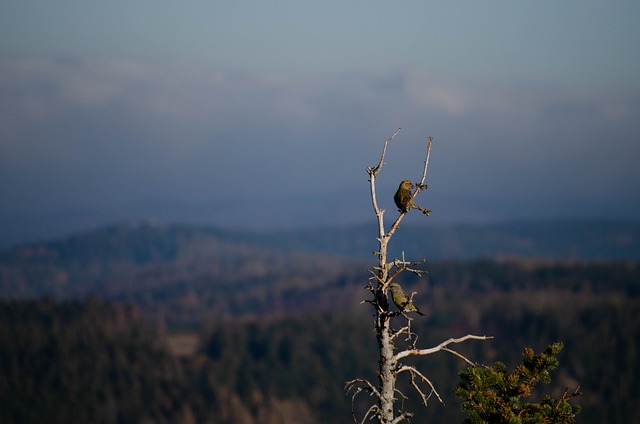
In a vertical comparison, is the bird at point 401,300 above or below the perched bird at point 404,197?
below

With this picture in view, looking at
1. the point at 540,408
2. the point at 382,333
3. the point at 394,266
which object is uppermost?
the point at 394,266

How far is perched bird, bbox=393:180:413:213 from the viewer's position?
14828 mm

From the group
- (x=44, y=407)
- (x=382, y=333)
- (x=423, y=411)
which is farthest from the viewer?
(x=423, y=411)

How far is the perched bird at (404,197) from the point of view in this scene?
48.6 feet

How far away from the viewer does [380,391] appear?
1447 cm

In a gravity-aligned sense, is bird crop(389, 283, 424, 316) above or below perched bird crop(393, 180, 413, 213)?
below

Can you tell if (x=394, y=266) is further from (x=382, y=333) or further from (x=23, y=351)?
(x=23, y=351)

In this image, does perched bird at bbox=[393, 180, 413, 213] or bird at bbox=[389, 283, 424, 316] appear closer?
bird at bbox=[389, 283, 424, 316]

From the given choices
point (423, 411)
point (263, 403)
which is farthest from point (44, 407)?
point (423, 411)

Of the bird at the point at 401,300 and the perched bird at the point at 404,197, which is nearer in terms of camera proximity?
the bird at the point at 401,300

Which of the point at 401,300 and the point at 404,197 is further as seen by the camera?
the point at 404,197

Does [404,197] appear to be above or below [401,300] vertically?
above

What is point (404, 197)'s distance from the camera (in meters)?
14.9

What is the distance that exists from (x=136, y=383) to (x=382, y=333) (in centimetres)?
18654
